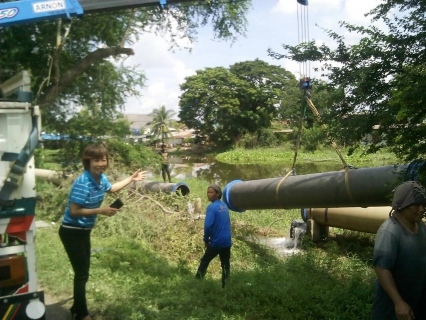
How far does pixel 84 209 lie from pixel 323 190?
4001mm

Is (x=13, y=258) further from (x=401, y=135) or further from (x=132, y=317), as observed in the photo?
(x=401, y=135)

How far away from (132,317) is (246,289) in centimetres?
147

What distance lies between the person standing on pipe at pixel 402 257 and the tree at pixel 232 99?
48.2 metres

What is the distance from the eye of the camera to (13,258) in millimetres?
3578

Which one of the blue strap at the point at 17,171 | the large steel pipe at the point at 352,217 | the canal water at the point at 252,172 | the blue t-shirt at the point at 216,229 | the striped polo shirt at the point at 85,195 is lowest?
the canal water at the point at 252,172

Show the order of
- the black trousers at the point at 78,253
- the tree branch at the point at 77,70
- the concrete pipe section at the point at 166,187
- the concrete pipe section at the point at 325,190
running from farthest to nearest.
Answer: the concrete pipe section at the point at 166,187 < the tree branch at the point at 77,70 < the concrete pipe section at the point at 325,190 < the black trousers at the point at 78,253

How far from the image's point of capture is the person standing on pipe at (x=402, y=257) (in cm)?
316

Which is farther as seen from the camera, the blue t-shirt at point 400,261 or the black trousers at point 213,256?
the black trousers at point 213,256

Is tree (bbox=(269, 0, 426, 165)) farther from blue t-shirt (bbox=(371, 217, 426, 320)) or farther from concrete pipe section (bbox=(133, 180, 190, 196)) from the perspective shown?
concrete pipe section (bbox=(133, 180, 190, 196))

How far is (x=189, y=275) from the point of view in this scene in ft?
21.8

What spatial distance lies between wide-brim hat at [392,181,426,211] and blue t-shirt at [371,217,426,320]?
117 mm

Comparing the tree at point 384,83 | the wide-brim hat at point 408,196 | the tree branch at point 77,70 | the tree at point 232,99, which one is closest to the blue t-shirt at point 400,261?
the wide-brim hat at point 408,196

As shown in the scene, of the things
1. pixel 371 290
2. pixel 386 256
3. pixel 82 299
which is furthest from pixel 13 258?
pixel 371 290

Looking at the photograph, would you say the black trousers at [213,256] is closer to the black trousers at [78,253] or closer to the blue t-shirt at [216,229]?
the blue t-shirt at [216,229]
